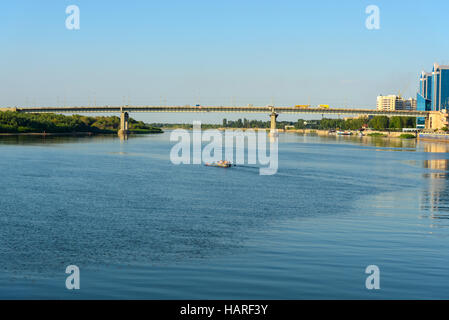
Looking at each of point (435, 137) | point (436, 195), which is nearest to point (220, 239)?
point (436, 195)

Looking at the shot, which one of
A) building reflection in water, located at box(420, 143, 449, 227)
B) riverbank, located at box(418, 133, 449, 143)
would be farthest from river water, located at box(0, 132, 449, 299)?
riverbank, located at box(418, 133, 449, 143)

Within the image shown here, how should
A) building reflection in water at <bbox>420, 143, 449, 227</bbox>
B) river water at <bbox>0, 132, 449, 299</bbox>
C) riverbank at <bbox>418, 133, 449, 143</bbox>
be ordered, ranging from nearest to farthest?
river water at <bbox>0, 132, 449, 299</bbox>, building reflection in water at <bbox>420, 143, 449, 227</bbox>, riverbank at <bbox>418, 133, 449, 143</bbox>

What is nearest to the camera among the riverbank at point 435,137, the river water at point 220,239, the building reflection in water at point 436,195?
the river water at point 220,239

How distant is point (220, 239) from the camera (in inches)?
979

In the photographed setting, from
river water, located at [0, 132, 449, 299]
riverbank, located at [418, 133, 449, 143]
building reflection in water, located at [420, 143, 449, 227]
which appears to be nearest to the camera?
river water, located at [0, 132, 449, 299]

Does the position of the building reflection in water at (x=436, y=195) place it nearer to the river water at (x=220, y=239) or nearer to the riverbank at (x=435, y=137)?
the river water at (x=220, y=239)

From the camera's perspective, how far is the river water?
58.6 feet

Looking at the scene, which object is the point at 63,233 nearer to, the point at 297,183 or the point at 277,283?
the point at 277,283

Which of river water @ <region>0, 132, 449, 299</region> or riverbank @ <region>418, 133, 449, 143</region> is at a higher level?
riverbank @ <region>418, 133, 449, 143</region>

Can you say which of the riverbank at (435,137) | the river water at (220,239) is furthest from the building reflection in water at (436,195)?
the riverbank at (435,137)

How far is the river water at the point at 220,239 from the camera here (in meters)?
17.9

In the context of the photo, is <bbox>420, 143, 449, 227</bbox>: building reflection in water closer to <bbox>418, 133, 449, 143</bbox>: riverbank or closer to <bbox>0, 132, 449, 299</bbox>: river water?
<bbox>0, 132, 449, 299</bbox>: river water

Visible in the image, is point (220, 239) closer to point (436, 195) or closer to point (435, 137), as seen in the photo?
point (436, 195)

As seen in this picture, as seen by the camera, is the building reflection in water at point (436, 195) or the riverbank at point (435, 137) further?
the riverbank at point (435, 137)
